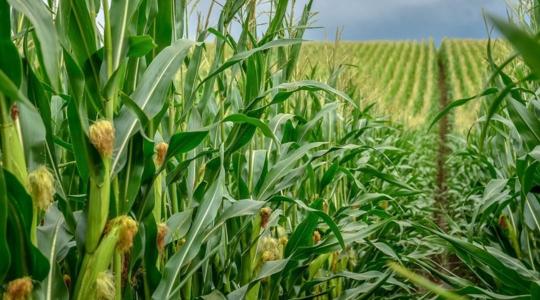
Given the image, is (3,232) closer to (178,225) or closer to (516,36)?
(178,225)

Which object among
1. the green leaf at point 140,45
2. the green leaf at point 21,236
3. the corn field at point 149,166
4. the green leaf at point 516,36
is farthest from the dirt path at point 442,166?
the green leaf at point 516,36

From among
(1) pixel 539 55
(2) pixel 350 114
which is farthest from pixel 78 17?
(2) pixel 350 114

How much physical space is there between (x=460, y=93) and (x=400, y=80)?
395 cm

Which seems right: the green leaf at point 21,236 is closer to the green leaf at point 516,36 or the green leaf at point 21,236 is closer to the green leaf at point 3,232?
the green leaf at point 3,232

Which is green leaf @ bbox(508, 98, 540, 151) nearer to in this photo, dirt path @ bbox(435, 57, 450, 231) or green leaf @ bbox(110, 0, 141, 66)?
green leaf @ bbox(110, 0, 141, 66)

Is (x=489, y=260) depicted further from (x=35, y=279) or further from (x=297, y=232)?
(x=35, y=279)

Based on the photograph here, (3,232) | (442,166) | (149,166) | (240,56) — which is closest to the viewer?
(3,232)

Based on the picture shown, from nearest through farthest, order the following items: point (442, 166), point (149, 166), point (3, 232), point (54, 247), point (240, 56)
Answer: point (3, 232) < point (54, 247) < point (149, 166) < point (240, 56) < point (442, 166)

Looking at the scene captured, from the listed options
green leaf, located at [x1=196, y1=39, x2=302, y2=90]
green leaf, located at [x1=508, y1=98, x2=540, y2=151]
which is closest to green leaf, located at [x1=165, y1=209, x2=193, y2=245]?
green leaf, located at [x1=196, y1=39, x2=302, y2=90]

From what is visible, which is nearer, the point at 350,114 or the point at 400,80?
the point at 350,114

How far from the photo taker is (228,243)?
1551mm

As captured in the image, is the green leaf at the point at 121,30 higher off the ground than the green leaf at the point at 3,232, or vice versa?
the green leaf at the point at 121,30

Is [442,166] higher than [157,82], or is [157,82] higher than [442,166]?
[157,82]

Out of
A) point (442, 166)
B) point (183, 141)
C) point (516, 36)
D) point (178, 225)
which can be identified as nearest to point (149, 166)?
point (183, 141)
